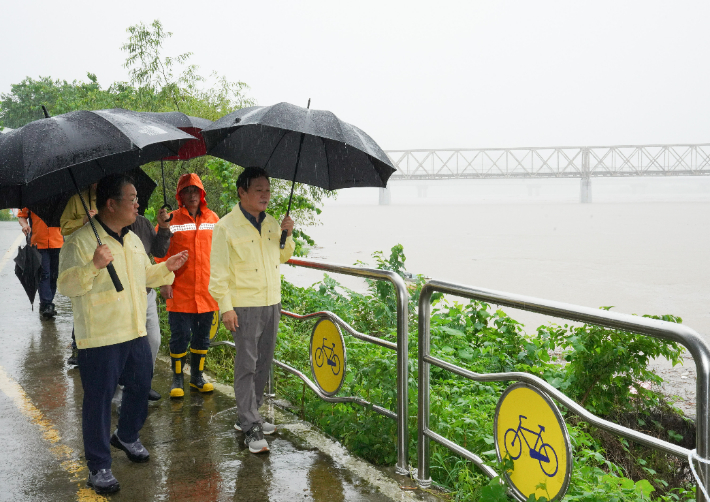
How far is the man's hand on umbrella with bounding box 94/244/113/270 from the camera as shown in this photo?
2957mm

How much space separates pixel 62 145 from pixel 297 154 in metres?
1.62

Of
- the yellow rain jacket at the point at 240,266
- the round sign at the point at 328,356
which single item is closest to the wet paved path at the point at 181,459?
the round sign at the point at 328,356

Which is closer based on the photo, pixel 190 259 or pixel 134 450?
pixel 134 450

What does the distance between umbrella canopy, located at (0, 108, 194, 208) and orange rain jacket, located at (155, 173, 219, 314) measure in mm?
1452

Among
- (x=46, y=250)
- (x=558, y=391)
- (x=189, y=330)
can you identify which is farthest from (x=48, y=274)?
(x=558, y=391)

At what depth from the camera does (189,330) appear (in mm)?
4918

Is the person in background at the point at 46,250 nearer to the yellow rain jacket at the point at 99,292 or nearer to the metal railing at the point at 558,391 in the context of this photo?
the yellow rain jacket at the point at 99,292

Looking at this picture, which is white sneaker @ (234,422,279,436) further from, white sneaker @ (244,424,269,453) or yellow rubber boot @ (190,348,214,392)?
yellow rubber boot @ (190,348,214,392)

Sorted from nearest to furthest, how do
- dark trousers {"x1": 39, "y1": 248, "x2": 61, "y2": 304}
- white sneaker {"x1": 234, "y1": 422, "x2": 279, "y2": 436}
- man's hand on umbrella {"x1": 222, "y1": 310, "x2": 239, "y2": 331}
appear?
1. man's hand on umbrella {"x1": 222, "y1": 310, "x2": 239, "y2": 331}
2. white sneaker {"x1": 234, "y1": 422, "x2": 279, "y2": 436}
3. dark trousers {"x1": 39, "y1": 248, "x2": 61, "y2": 304}

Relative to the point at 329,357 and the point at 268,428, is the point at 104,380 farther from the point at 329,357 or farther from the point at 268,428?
the point at 329,357

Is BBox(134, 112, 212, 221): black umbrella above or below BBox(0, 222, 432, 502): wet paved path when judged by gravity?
above

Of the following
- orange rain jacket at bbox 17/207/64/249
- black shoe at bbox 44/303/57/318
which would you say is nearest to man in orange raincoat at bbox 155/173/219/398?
orange rain jacket at bbox 17/207/64/249

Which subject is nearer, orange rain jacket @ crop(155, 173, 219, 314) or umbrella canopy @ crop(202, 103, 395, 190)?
umbrella canopy @ crop(202, 103, 395, 190)

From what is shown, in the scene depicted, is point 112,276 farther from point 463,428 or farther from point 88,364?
point 463,428
